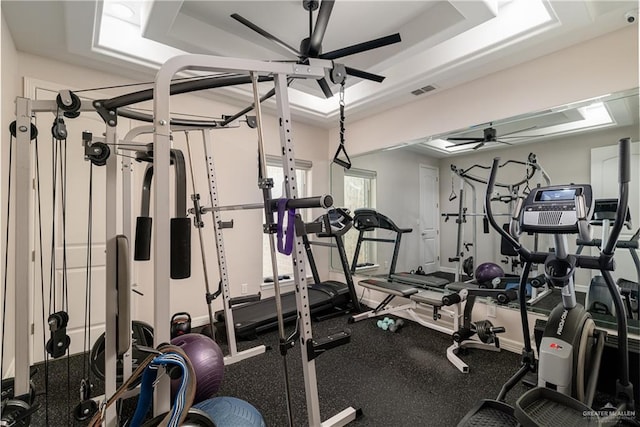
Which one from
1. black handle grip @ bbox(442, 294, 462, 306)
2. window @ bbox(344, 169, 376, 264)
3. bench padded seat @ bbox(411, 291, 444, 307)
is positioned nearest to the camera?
black handle grip @ bbox(442, 294, 462, 306)

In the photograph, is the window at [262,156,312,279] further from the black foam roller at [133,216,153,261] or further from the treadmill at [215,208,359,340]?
the black foam roller at [133,216,153,261]

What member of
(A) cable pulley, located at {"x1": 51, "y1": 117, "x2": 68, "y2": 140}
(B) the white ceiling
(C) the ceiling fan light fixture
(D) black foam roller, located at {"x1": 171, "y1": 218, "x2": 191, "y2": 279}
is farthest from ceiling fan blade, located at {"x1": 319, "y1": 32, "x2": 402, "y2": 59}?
(C) the ceiling fan light fixture

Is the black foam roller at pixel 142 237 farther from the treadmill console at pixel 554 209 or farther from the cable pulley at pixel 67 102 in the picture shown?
the treadmill console at pixel 554 209

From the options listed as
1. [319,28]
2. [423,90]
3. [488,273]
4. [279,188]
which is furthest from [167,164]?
[488,273]

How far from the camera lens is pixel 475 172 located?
4.13 metres

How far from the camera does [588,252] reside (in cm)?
287

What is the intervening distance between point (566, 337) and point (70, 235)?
3968 millimetres

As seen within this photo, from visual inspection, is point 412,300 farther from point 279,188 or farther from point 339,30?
point 339,30

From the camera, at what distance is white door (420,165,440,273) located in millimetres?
4730

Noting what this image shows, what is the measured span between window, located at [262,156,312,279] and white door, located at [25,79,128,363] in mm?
1850

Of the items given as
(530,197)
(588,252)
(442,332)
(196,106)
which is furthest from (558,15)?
(196,106)

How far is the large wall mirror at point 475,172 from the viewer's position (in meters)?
2.53

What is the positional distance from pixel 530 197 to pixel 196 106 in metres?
3.41

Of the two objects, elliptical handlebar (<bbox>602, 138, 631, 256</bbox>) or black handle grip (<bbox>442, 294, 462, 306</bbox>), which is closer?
elliptical handlebar (<bbox>602, 138, 631, 256</bbox>)
